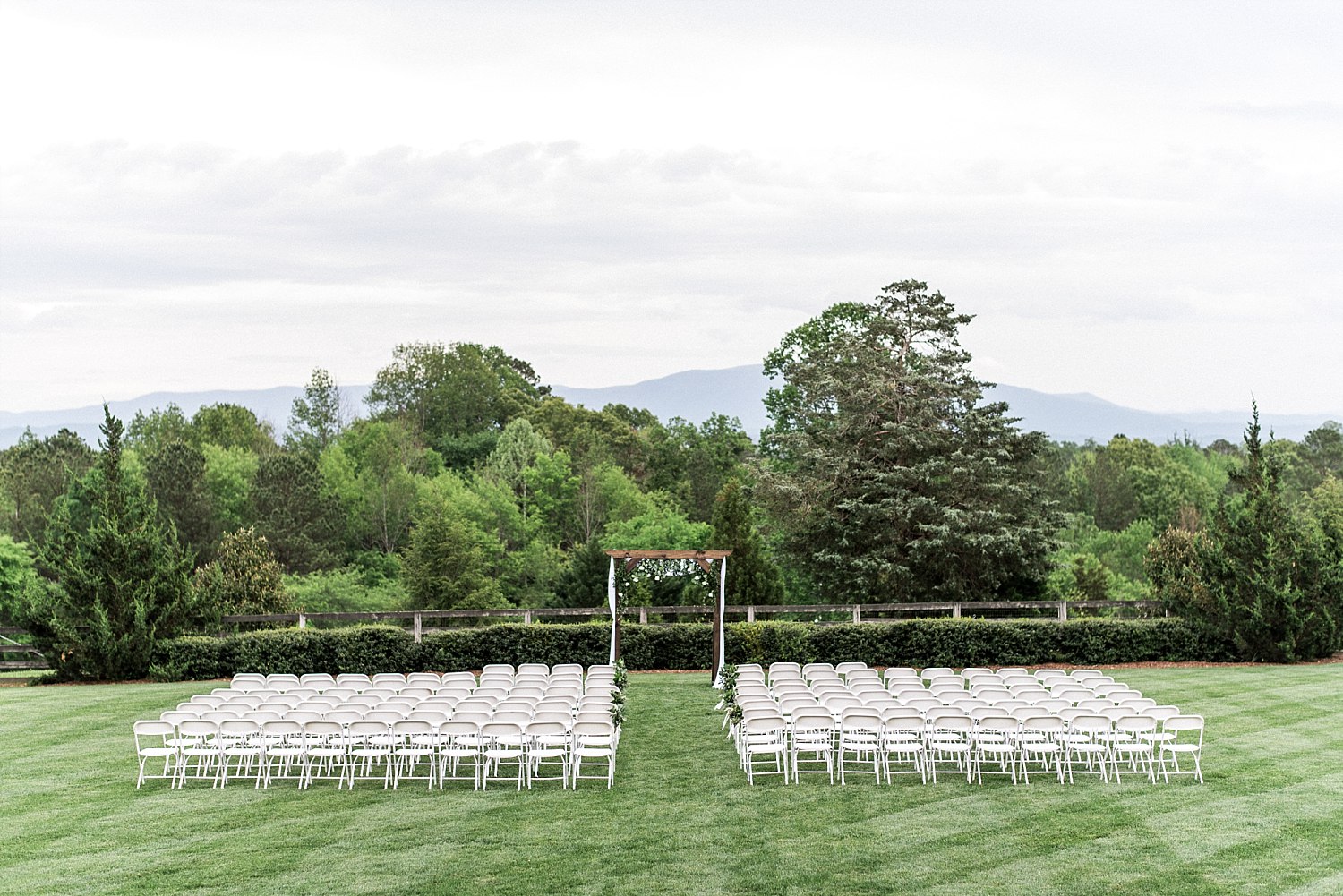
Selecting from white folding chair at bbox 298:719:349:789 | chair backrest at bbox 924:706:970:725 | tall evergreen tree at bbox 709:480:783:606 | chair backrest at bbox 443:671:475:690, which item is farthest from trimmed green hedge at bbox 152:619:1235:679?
chair backrest at bbox 924:706:970:725

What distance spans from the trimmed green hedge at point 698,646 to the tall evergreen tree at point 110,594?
59cm

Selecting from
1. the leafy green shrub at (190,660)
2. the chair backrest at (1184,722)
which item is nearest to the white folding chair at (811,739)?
the chair backrest at (1184,722)

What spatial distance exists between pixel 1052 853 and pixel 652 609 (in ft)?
53.4

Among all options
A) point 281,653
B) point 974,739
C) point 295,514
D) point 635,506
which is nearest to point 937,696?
point 974,739

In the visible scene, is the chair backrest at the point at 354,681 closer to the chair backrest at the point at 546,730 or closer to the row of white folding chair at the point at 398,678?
the row of white folding chair at the point at 398,678

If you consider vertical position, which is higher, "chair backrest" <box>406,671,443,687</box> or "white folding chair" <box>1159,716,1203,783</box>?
"chair backrest" <box>406,671,443,687</box>

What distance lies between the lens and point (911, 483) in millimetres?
33781

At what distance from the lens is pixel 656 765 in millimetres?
14195

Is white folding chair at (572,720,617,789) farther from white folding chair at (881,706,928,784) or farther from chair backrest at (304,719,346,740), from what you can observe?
white folding chair at (881,706,928,784)

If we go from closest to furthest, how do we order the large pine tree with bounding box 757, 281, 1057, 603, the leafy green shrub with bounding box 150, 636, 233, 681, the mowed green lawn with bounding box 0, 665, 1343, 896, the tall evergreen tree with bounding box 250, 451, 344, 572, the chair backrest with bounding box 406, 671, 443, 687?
the mowed green lawn with bounding box 0, 665, 1343, 896
the chair backrest with bounding box 406, 671, 443, 687
the leafy green shrub with bounding box 150, 636, 233, 681
the large pine tree with bounding box 757, 281, 1057, 603
the tall evergreen tree with bounding box 250, 451, 344, 572

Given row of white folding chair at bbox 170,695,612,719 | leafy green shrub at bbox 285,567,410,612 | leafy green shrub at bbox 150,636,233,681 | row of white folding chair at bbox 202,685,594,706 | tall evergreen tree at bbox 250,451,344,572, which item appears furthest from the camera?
tall evergreen tree at bbox 250,451,344,572

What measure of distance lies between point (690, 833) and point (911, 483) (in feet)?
78.5

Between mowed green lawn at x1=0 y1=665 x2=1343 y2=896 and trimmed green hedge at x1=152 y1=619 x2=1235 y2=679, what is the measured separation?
9.01 metres

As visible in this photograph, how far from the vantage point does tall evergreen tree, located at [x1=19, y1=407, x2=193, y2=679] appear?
2386 cm
